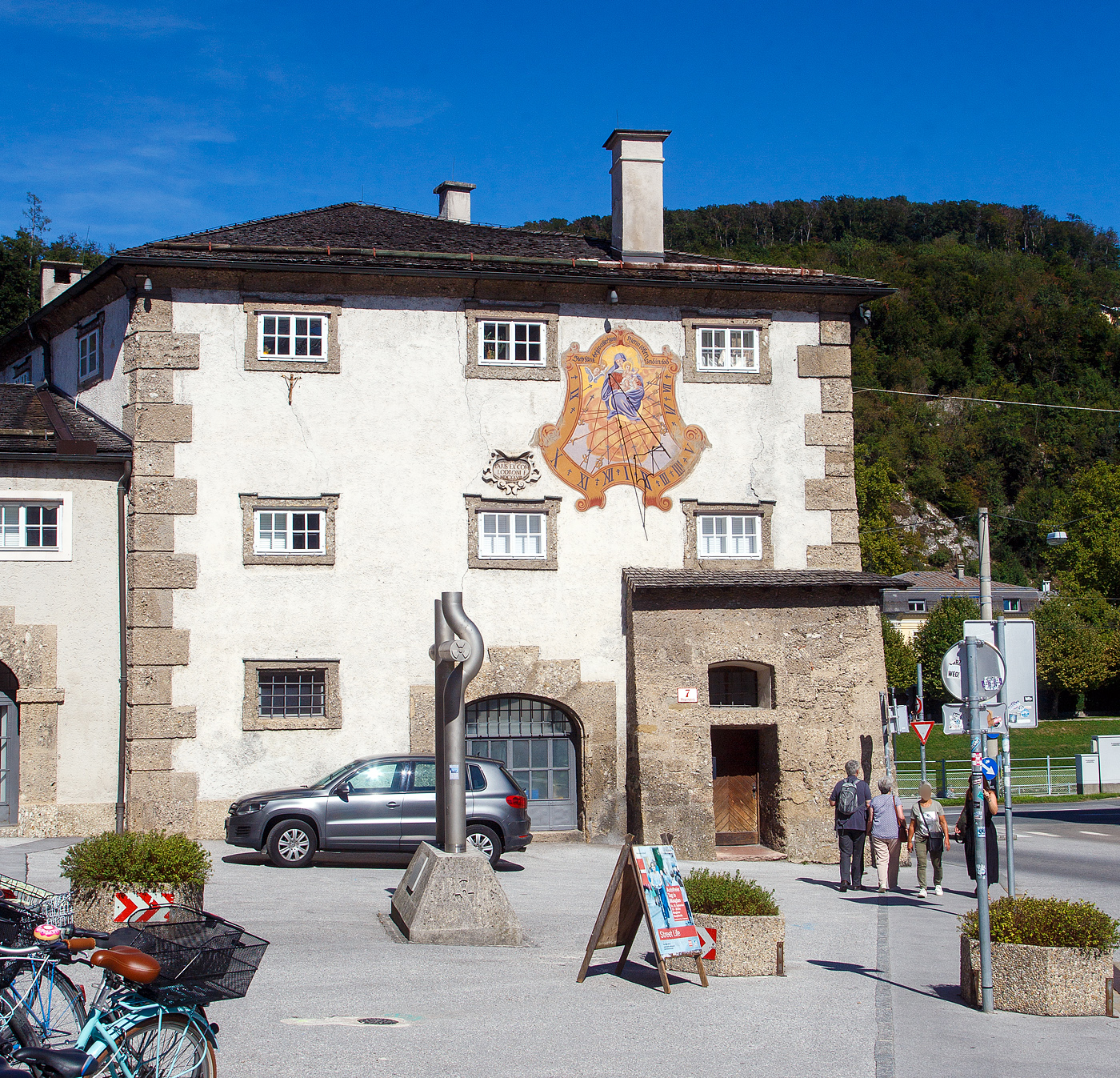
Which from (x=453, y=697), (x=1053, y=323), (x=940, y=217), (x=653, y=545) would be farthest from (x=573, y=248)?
(x=940, y=217)

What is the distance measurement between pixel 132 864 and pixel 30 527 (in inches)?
399

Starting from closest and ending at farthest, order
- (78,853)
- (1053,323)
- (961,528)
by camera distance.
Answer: (78,853), (961,528), (1053,323)

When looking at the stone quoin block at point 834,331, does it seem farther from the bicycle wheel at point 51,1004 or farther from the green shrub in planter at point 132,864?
the bicycle wheel at point 51,1004

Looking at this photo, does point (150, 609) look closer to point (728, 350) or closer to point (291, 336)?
point (291, 336)

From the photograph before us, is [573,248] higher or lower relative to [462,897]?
higher

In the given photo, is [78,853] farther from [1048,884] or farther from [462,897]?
[1048,884]

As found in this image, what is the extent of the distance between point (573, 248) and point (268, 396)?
6.56m

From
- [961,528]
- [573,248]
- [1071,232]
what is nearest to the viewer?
[573,248]

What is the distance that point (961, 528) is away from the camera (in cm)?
12688

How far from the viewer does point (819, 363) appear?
22.8 meters

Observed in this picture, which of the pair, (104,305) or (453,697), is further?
(104,305)

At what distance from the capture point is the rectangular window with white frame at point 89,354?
22.1 metres

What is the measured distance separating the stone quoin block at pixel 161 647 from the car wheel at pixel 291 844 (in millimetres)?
3948

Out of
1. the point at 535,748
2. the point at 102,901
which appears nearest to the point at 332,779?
the point at 535,748
